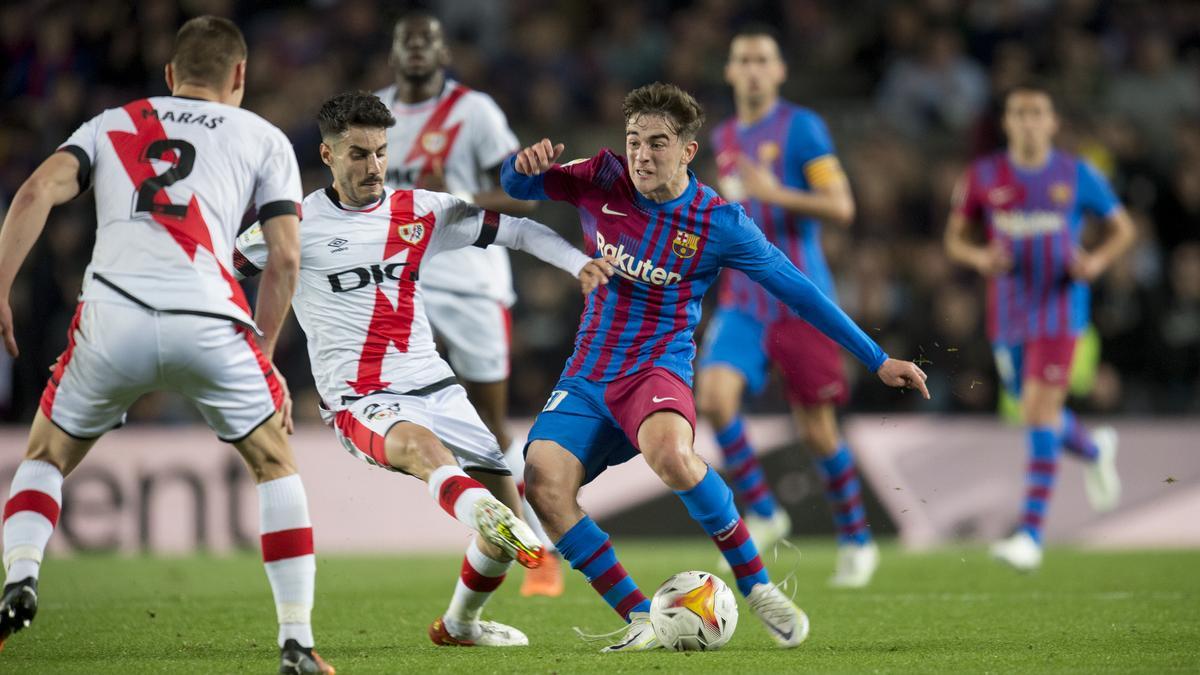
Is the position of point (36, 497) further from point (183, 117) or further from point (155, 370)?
point (183, 117)

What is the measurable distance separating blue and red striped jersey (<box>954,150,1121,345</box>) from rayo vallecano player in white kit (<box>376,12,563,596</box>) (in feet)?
11.3

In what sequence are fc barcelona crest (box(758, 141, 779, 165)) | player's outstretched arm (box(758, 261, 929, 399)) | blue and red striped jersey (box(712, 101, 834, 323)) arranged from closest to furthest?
player's outstretched arm (box(758, 261, 929, 399)) → blue and red striped jersey (box(712, 101, 834, 323)) → fc barcelona crest (box(758, 141, 779, 165))

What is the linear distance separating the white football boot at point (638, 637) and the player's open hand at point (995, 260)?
14.9ft

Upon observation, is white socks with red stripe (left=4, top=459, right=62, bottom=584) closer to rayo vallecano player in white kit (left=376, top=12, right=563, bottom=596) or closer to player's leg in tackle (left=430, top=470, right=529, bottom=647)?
player's leg in tackle (left=430, top=470, right=529, bottom=647)

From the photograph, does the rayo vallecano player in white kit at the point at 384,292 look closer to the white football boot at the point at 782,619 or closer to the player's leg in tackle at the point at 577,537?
the player's leg in tackle at the point at 577,537

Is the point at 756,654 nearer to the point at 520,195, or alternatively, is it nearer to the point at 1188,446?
the point at 520,195

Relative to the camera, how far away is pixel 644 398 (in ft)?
18.6

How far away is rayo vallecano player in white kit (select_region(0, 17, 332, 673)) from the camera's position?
186 inches

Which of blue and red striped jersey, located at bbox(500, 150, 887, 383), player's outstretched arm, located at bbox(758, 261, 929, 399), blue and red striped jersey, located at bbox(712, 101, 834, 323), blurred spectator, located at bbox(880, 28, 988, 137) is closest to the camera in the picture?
player's outstretched arm, located at bbox(758, 261, 929, 399)

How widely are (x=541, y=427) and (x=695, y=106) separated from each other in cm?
133

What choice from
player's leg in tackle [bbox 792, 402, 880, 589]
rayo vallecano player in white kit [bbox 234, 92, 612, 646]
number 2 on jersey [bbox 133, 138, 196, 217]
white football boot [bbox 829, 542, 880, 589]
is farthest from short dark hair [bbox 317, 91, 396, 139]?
white football boot [bbox 829, 542, 880, 589]

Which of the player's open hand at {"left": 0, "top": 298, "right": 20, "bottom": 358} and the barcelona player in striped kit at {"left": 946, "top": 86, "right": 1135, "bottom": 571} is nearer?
the player's open hand at {"left": 0, "top": 298, "right": 20, "bottom": 358}

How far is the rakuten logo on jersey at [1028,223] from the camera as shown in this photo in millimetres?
9523

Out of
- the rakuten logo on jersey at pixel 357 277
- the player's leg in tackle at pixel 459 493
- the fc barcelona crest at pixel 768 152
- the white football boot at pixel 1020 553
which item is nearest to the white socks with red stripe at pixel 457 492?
the player's leg in tackle at pixel 459 493
